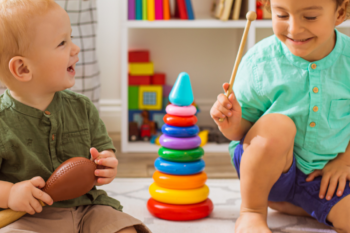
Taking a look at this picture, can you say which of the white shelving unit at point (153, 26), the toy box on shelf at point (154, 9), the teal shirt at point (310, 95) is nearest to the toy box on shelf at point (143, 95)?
the white shelving unit at point (153, 26)

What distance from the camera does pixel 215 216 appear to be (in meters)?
1.04

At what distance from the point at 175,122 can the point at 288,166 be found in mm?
287

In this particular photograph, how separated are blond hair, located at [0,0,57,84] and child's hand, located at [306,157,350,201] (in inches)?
27.2

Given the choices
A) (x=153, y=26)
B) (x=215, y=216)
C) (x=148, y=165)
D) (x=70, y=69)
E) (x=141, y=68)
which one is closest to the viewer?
(x=70, y=69)

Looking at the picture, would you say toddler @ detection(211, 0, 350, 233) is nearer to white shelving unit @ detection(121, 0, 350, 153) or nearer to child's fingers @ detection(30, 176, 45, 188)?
child's fingers @ detection(30, 176, 45, 188)

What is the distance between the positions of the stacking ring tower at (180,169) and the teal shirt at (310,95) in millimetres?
156

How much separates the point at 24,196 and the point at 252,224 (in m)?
0.47

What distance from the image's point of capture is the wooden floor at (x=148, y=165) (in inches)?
54.8

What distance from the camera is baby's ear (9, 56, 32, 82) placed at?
0.75m

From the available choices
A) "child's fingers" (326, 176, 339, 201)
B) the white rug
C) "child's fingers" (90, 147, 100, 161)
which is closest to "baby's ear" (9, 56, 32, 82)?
"child's fingers" (90, 147, 100, 161)

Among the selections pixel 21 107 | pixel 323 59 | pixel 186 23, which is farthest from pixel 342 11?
pixel 186 23

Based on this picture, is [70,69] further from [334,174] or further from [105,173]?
[334,174]

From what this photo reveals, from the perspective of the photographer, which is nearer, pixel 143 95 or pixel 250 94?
pixel 250 94

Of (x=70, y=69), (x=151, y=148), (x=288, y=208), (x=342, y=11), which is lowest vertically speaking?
(x=151, y=148)
